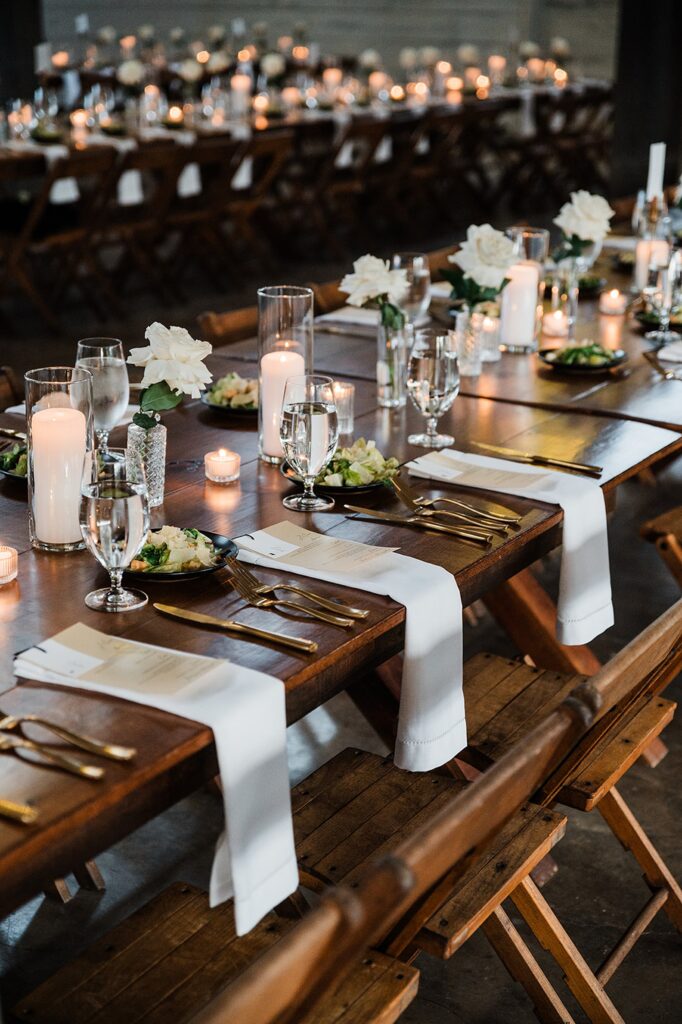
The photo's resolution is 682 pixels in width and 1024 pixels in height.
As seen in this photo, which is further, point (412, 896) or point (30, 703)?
point (30, 703)

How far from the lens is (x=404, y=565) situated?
2020 mm

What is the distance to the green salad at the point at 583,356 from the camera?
3.26 m

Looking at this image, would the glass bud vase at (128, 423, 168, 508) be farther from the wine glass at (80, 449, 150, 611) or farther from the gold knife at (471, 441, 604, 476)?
the gold knife at (471, 441, 604, 476)

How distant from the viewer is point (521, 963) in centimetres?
205

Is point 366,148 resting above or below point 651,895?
above

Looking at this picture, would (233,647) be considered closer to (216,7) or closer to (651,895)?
(651,895)

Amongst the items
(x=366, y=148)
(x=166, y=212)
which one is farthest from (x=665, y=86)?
(x=166, y=212)

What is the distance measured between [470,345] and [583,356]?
306 mm

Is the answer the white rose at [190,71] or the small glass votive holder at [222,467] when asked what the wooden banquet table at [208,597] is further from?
the white rose at [190,71]

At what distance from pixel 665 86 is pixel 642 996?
7785 mm

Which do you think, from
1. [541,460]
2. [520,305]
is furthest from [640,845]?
[520,305]

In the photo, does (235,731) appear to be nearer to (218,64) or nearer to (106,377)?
(106,377)

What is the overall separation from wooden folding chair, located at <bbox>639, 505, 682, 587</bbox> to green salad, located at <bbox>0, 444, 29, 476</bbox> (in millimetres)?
1521

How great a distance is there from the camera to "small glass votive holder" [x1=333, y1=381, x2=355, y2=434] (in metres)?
2.64
